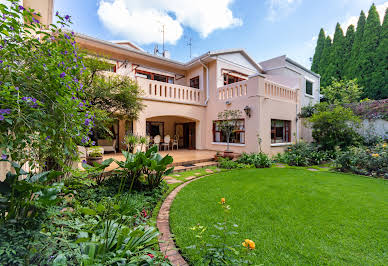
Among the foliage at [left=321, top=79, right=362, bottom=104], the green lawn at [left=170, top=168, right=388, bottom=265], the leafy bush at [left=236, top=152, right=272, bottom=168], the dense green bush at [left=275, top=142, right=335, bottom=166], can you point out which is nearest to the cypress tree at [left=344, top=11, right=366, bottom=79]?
the foliage at [left=321, top=79, right=362, bottom=104]

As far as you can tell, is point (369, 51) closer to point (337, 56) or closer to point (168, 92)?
point (337, 56)

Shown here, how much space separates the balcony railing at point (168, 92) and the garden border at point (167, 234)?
20.8 feet

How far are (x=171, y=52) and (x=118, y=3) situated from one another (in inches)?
249

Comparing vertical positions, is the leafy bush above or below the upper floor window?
below

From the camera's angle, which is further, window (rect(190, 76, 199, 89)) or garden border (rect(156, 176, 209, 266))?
window (rect(190, 76, 199, 89))

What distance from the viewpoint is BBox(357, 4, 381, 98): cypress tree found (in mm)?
16547

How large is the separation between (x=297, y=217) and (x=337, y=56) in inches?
951

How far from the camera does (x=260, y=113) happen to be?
29.1 ft

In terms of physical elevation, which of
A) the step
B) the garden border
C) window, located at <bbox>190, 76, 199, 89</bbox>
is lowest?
the garden border

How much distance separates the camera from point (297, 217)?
10.1 ft

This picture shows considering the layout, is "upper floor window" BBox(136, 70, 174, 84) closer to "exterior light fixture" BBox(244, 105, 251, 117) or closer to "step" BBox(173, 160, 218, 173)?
"exterior light fixture" BBox(244, 105, 251, 117)

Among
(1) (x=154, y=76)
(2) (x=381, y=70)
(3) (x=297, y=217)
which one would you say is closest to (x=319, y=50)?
(2) (x=381, y=70)

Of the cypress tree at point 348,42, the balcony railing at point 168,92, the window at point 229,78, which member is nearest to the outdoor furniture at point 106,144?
the balcony railing at point 168,92

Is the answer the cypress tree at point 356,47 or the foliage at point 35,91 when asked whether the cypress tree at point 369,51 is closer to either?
the cypress tree at point 356,47
